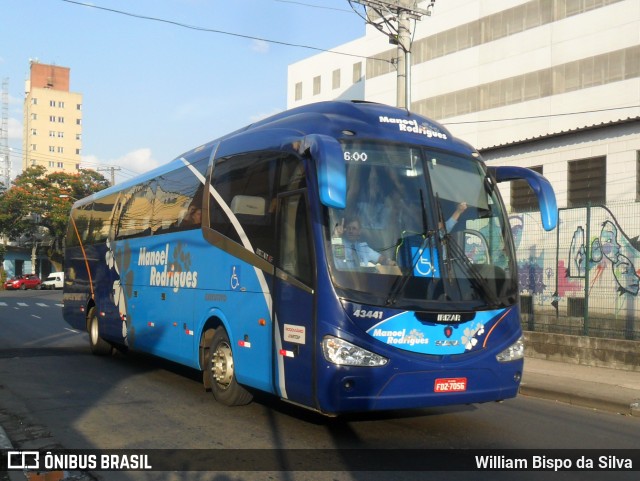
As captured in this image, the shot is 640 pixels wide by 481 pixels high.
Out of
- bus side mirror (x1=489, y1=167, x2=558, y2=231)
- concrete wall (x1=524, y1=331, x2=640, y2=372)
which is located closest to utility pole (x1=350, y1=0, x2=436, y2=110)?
concrete wall (x1=524, y1=331, x2=640, y2=372)

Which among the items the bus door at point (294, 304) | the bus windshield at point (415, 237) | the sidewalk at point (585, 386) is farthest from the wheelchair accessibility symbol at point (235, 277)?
the sidewalk at point (585, 386)

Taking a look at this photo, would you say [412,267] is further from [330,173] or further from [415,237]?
[330,173]

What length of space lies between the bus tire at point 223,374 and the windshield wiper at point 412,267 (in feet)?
8.90

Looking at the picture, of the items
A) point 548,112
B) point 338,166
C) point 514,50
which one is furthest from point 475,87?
point 338,166

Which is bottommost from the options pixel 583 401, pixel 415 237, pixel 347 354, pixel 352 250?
pixel 583 401

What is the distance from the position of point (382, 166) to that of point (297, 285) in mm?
1505

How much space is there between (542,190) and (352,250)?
276 cm

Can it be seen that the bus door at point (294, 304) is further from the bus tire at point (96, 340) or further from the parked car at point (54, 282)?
the parked car at point (54, 282)

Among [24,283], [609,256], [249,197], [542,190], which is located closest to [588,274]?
[609,256]

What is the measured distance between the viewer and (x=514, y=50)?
37.1 m

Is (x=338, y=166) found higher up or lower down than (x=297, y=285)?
higher up

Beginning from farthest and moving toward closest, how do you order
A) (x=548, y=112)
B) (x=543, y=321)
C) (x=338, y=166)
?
(x=548, y=112) → (x=543, y=321) → (x=338, y=166)

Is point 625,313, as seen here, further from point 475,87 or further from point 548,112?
point 475,87

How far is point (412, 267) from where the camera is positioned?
6.86m
